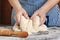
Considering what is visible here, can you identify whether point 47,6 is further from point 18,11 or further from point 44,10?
point 18,11

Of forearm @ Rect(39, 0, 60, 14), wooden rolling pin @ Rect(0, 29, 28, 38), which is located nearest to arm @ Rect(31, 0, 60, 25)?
forearm @ Rect(39, 0, 60, 14)

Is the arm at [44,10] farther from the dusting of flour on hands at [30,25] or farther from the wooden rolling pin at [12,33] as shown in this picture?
the wooden rolling pin at [12,33]

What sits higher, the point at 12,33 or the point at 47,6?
the point at 47,6

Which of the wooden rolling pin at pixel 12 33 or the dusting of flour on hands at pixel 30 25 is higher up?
the dusting of flour on hands at pixel 30 25

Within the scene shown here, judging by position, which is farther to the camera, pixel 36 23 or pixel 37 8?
pixel 37 8

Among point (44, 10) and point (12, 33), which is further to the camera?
point (44, 10)

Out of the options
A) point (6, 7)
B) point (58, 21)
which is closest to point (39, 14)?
point (58, 21)

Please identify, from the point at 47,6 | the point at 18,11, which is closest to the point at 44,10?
the point at 47,6

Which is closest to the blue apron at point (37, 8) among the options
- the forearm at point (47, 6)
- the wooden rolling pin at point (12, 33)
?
the forearm at point (47, 6)

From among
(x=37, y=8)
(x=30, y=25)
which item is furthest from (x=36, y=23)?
(x=37, y=8)

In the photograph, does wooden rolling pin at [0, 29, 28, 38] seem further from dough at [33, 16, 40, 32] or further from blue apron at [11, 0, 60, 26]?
blue apron at [11, 0, 60, 26]

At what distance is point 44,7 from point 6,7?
0.54 metres

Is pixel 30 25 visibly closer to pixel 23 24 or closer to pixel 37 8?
pixel 23 24

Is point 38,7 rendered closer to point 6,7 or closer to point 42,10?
point 42,10
